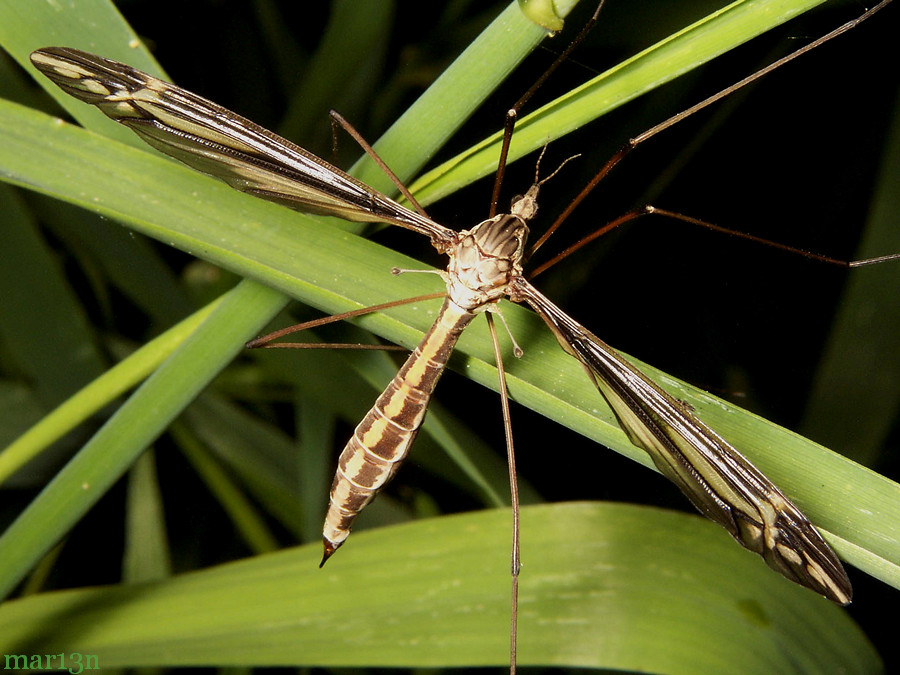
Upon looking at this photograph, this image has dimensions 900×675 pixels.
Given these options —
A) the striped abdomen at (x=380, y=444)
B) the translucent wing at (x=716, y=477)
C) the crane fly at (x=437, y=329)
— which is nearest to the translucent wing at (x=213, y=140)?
the crane fly at (x=437, y=329)

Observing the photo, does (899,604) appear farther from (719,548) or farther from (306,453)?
(306,453)

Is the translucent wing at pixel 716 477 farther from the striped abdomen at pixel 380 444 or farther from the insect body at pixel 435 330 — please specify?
the striped abdomen at pixel 380 444

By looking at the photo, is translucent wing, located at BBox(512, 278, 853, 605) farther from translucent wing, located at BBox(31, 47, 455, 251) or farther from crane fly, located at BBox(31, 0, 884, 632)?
translucent wing, located at BBox(31, 47, 455, 251)

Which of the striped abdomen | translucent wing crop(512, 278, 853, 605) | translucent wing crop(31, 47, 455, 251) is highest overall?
translucent wing crop(31, 47, 455, 251)

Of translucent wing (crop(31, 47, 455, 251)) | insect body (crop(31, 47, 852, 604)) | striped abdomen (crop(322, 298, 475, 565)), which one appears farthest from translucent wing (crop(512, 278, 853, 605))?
translucent wing (crop(31, 47, 455, 251))

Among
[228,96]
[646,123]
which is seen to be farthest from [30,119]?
[646,123]

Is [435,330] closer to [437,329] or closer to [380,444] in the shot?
[437,329]
